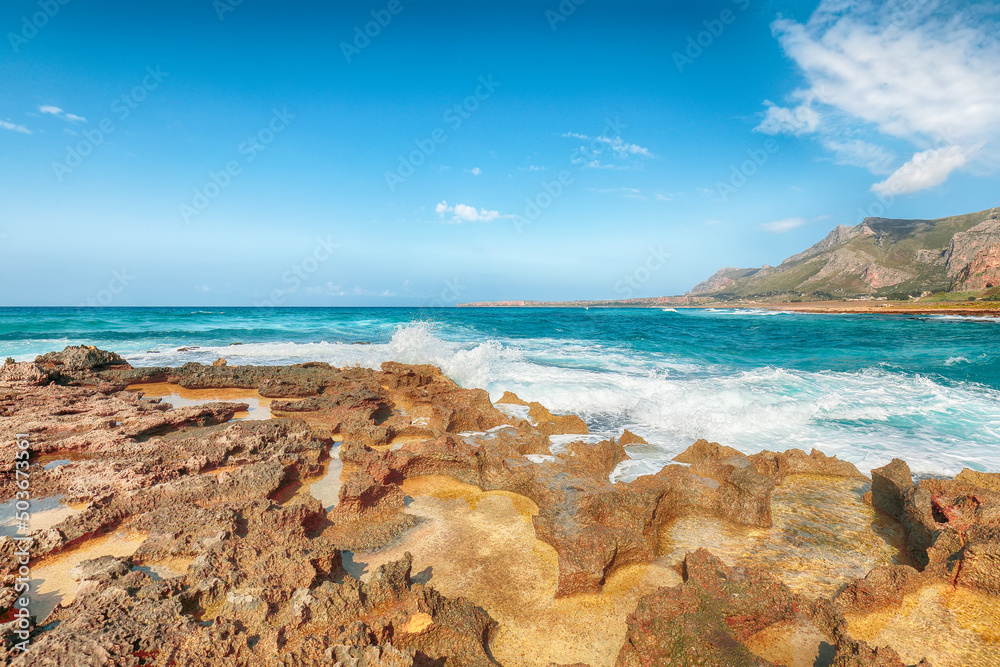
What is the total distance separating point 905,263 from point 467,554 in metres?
124

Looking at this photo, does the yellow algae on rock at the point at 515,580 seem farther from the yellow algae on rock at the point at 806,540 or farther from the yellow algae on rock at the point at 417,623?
the yellow algae on rock at the point at 806,540

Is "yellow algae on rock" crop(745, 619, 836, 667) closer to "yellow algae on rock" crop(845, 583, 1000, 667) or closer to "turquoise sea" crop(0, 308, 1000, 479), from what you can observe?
"yellow algae on rock" crop(845, 583, 1000, 667)

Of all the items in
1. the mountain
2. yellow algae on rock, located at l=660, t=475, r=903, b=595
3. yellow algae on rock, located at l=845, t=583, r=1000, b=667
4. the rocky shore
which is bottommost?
yellow algae on rock, located at l=660, t=475, r=903, b=595

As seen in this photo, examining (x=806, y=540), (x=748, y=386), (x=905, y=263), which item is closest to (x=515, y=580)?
(x=806, y=540)

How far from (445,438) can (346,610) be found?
11.1ft

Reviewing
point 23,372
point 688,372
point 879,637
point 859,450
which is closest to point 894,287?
point 688,372

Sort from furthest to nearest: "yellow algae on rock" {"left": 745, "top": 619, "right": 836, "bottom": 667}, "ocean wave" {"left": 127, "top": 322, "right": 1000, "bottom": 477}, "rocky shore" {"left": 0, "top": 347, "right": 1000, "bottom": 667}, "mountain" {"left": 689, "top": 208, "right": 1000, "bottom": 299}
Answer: "mountain" {"left": 689, "top": 208, "right": 1000, "bottom": 299} < "ocean wave" {"left": 127, "top": 322, "right": 1000, "bottom": 477} < "yellow algae on rock" {"left": 745, "top": 619, "right": 836, "bottom": 667} < "rocky shore" {"left": 0, "top": 347, "right": 1000, "bottom": 667}

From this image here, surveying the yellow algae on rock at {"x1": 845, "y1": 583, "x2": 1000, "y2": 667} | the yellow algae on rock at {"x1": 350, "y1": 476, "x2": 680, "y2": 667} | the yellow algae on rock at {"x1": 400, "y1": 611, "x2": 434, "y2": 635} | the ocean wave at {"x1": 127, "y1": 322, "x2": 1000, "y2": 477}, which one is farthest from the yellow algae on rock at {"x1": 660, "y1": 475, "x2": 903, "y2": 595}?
the yellow algae on rock at {"x1": 400, "y1": 611, "x2": 434, "y2": 635}

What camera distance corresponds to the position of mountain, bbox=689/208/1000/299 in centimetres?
6619

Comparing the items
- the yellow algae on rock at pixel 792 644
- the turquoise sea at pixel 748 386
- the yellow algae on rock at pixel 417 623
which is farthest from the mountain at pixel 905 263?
the yellow algae on rock at pixel 417 623

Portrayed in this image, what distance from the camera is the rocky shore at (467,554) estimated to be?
255cm

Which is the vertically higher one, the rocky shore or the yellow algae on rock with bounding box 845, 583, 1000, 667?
the rocky shore

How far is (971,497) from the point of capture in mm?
4340

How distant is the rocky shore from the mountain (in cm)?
8900
